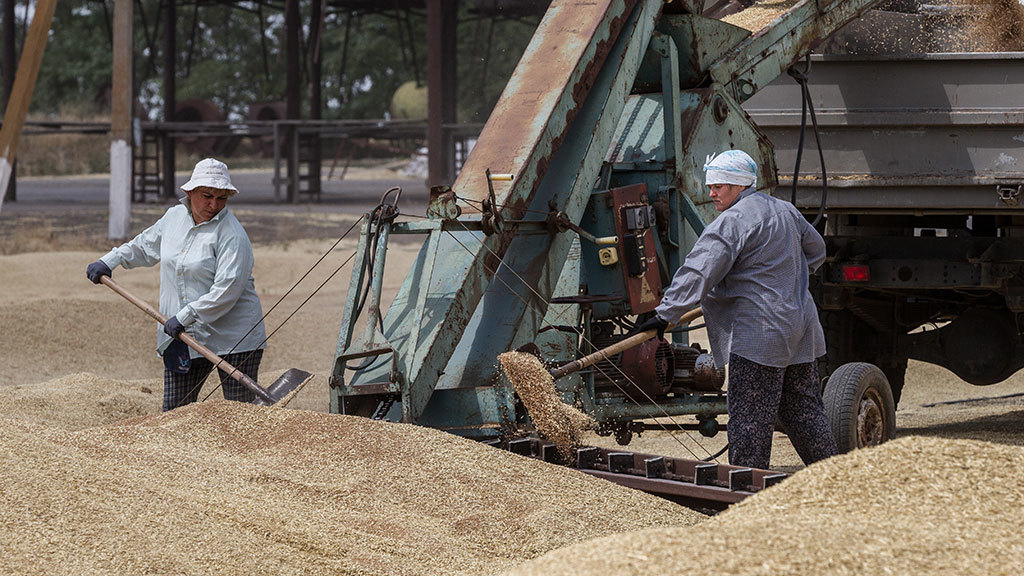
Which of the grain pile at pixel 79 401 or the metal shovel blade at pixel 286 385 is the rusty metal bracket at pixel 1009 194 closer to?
the metal shovel blade at pixel 286 385

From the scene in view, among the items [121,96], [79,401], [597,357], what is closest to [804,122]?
[597,357]

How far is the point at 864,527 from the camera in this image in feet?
11.4

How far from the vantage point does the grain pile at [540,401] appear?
529 centimetres

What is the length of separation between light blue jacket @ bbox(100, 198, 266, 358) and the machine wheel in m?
2.58

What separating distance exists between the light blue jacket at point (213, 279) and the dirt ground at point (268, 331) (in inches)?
11.4

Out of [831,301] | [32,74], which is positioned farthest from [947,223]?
[32,74]

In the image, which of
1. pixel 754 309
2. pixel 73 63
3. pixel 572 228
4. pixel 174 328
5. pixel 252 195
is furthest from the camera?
pixel 73 63

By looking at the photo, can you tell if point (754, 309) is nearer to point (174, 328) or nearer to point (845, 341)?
point (174, 328)

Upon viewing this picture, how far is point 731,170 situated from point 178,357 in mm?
2651

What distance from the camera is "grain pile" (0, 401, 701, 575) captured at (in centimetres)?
387

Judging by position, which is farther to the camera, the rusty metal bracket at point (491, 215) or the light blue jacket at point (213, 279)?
the light blue jacket at point (213, 279)

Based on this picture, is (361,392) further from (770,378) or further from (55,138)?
(55,138)

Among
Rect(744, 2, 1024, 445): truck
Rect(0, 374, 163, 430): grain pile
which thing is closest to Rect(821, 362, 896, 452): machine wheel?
Rect(744, 2, 1024, 445): truck

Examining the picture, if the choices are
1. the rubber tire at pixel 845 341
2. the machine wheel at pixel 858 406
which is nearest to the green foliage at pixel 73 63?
the rubber tire at pixel 845 341
